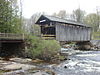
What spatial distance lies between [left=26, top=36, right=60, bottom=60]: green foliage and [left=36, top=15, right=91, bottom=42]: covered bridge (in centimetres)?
266

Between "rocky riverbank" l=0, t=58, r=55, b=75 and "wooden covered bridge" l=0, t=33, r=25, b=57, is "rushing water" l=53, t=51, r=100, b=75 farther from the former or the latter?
"wooden covered bridge" l=0, t=33, r=25, b=57

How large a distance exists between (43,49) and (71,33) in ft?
30.3

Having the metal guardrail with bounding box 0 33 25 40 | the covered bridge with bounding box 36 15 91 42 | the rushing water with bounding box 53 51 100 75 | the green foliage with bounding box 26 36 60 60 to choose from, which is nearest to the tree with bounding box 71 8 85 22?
the covered bridge with bounding box 36 15 91 42

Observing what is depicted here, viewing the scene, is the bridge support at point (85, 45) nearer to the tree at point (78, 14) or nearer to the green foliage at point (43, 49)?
the green foliage at point (43, 49)

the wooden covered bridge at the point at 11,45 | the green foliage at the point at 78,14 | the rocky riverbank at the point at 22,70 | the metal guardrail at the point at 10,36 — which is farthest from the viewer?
the green foliage at the point at 78,14

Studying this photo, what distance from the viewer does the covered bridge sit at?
1937 cm

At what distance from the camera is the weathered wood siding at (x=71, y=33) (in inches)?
785

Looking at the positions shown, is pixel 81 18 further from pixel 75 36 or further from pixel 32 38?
pixel 32 38

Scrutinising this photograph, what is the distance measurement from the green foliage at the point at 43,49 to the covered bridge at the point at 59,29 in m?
2.66

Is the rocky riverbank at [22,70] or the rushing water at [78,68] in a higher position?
the rocky riverbank at [22,70]

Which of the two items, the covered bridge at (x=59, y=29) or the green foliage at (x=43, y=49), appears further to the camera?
the covered bridge at (x=59, y=29)

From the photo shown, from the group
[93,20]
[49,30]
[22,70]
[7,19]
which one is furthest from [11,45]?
[93,20]

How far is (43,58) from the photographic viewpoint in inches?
584

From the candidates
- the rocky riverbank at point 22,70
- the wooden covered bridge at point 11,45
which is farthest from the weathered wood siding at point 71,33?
the rocky riverbank at point 22,70
